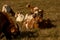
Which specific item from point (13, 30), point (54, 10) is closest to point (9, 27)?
point (13, 30)

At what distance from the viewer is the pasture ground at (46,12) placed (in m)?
8.77

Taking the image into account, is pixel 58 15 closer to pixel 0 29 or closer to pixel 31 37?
pixel 31 37

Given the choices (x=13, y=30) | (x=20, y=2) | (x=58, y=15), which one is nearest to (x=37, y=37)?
(x=13, y=30)

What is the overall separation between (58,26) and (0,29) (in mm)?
3096

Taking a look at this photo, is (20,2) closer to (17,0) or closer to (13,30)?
(17,0)

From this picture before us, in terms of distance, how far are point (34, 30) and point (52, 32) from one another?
2.19 feet

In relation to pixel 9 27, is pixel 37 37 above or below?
below

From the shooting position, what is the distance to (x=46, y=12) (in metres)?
13.1

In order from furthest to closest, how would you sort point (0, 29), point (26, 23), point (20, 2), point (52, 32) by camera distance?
1. point (20, 2)
2. point (26, 23)
3. point (52, 32)
4. point (0, 29)

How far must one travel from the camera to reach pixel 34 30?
9.48m

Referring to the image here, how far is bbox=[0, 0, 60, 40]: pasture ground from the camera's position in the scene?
877 centimetres

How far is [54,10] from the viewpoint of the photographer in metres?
13.7

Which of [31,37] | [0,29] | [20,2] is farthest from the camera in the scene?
[20,2]

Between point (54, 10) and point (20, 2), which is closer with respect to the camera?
point (54, 10)
